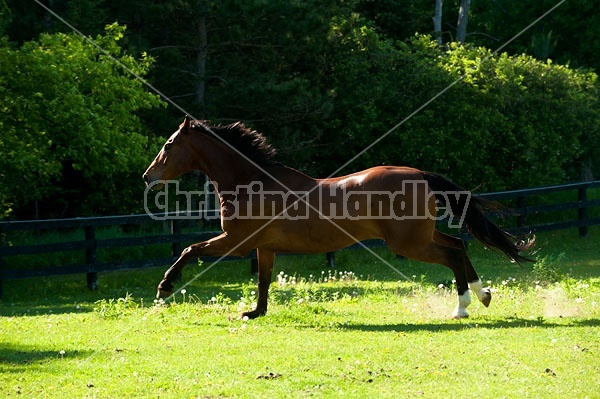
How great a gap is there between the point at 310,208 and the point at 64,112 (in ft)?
27.3

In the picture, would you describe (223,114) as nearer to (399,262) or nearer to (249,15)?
(249,15)

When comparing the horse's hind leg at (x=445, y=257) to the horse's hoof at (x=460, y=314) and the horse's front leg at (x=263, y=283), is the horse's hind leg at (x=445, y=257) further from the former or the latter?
the horse's front leg at (x=263, y=283)

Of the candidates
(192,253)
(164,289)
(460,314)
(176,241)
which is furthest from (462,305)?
(176,241)

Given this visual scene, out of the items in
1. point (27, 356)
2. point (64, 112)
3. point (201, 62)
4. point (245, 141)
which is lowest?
point (27, 356)

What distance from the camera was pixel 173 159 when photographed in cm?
1129

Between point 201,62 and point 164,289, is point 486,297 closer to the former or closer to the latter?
point 164,289

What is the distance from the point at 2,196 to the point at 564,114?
1460 cm

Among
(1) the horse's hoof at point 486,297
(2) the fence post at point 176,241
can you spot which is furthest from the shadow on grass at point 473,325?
(2) the fence post at point 176,241

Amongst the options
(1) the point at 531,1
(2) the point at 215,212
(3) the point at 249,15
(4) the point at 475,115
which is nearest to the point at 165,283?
(2) the point at 215,212

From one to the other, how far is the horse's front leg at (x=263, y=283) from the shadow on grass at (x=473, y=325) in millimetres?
1176

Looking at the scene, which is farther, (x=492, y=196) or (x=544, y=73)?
(x=544, y=73)

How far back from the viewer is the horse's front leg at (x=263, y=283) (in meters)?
10.9

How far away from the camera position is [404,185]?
10.5 metres

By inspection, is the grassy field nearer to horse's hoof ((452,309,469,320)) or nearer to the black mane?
horse's hoof ((452,309,469,320))
